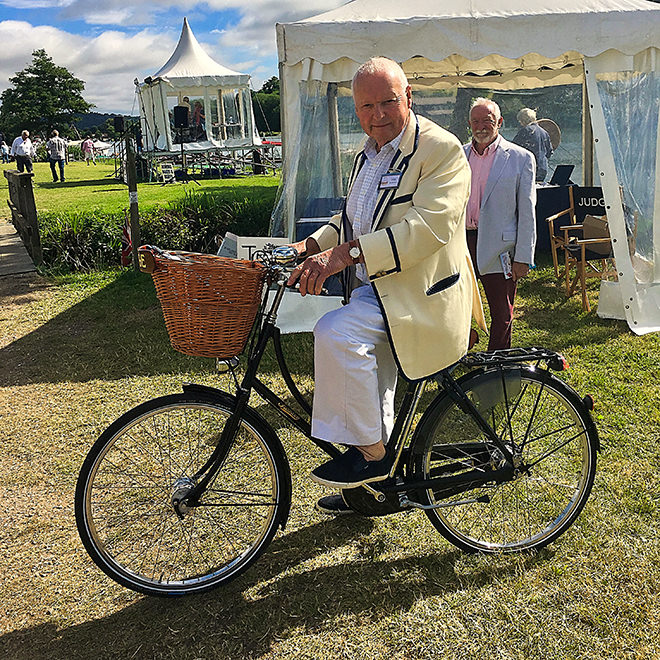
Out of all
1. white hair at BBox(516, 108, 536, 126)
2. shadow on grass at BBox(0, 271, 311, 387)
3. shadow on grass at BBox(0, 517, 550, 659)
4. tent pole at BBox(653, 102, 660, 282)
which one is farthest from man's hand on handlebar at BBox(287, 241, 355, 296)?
white hair at BBox(516, 108, 536, 126)

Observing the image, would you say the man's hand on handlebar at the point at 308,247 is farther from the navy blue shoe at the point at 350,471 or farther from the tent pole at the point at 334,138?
the tent pole at the point at 334,138

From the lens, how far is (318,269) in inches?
101

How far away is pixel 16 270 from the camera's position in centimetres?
1025

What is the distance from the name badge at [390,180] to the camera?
273 cm

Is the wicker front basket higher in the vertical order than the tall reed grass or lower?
higher

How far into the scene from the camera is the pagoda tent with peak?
1107 inches

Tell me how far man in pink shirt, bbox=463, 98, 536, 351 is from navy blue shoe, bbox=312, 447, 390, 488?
7.82ft

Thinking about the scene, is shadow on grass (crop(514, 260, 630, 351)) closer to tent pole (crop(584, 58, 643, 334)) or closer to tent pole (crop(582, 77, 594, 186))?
tent pole (crop(584, 58, 643, 334))

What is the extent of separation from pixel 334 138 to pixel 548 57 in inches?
95.0

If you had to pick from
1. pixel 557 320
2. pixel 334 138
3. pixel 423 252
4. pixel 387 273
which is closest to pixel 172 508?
pixel 387 273

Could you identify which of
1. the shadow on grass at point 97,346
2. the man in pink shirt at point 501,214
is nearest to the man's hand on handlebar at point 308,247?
the man in pink shirt at point 501,214

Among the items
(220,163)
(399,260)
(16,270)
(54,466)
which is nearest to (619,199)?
(399,260)

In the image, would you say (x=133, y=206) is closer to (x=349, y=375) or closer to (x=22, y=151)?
→ (x=349, y=375)

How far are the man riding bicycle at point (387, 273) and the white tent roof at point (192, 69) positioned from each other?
27.2m
